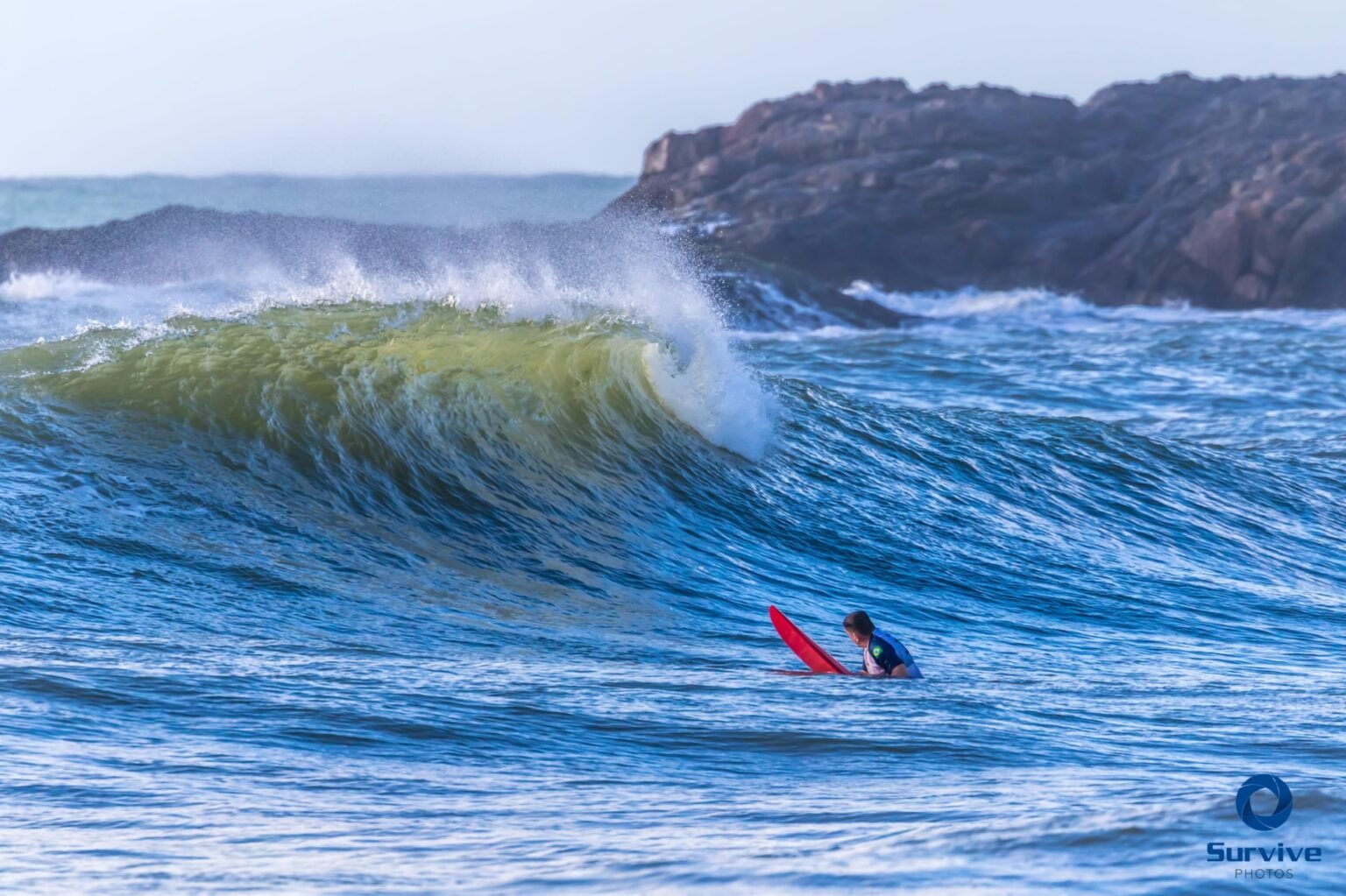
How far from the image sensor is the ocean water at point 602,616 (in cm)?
479

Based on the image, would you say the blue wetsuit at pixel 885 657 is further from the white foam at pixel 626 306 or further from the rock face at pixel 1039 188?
the rock face at pixel 1039 188

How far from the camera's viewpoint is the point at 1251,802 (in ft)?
16.3

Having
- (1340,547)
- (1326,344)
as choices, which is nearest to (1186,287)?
(1326,344)

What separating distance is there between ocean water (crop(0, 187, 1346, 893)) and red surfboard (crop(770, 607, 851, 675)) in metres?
0.11

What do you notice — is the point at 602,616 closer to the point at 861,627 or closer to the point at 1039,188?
the point at 861,627

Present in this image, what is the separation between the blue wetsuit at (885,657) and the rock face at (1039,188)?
3675cm

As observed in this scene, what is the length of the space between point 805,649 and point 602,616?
5.01ft

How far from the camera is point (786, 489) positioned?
12.7 m

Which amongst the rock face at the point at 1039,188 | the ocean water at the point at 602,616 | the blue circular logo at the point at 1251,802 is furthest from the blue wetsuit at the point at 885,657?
the rock face at the point at 1039,188

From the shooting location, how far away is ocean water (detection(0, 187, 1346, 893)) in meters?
4.79

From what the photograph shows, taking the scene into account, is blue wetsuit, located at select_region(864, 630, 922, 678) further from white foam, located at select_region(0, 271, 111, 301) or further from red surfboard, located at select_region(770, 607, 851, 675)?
white foam, located at select_region(0, 271, 111, 301)

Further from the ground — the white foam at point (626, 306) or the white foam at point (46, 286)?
the white foam at point (626, 306)

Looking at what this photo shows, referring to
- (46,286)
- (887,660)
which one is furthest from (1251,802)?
(46,286)

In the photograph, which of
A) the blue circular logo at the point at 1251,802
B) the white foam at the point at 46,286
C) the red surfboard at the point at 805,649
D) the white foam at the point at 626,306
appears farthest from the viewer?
the white foam at the point at 46,286
